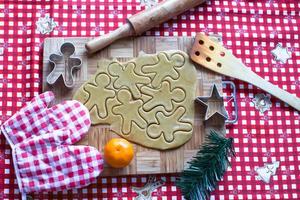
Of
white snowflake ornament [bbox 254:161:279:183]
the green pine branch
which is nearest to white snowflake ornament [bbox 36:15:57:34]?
the green pine branch

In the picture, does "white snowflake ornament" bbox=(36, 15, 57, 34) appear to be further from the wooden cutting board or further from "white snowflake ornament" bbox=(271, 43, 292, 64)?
"white snowflake ornament" bbox=(271, 43, 292, 64)

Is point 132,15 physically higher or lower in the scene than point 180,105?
higher

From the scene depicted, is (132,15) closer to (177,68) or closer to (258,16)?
(177,68)

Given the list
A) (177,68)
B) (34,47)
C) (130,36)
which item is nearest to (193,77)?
(177,68)

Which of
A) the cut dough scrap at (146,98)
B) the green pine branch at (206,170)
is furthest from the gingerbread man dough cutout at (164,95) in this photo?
the green pine branch at (206,170)

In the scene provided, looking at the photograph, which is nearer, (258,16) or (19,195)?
(19,195)

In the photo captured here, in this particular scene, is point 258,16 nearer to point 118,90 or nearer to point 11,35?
point 118,90

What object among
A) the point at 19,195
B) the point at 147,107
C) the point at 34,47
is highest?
the point at 34,47
